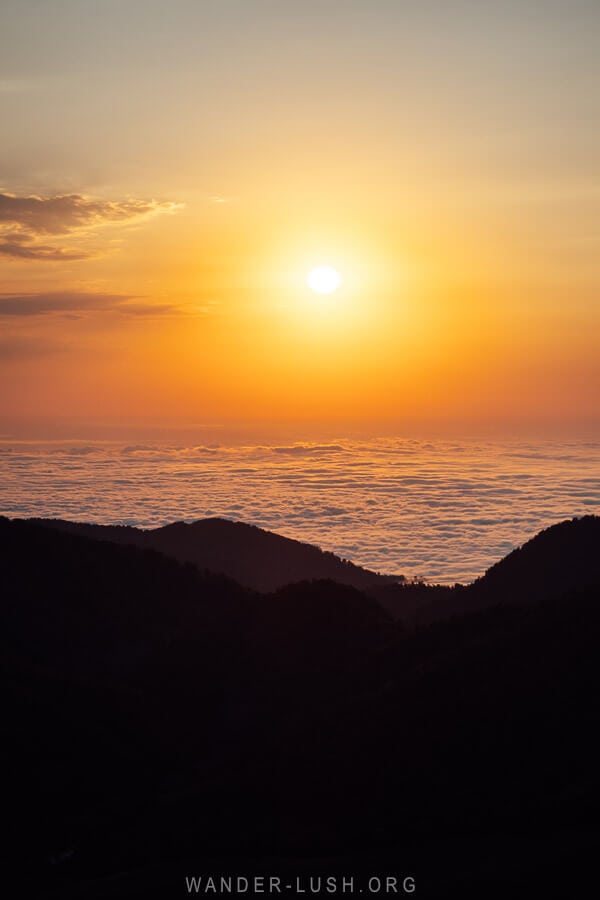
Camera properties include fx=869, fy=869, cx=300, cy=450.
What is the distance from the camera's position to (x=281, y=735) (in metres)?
48.7

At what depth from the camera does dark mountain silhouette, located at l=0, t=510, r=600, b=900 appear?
30.2 meters

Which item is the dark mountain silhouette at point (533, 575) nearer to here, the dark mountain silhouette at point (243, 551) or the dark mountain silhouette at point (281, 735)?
the dark mountain silhouette at point (281, 735)

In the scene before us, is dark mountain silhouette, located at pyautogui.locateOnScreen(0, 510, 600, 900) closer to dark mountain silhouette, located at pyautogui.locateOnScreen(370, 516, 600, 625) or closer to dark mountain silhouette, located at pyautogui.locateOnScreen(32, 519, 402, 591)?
dark mountain silhouette, located at pyautogui.locateOnScreen(370, 516, 600, 625)

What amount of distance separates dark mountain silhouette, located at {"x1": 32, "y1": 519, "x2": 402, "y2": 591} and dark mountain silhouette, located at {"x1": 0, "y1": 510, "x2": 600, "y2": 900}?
28.8 metres

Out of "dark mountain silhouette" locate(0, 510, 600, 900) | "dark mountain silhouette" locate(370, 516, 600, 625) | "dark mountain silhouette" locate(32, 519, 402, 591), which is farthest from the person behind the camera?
"dark mountain silhouette" locate(32, 519, 402, 591)

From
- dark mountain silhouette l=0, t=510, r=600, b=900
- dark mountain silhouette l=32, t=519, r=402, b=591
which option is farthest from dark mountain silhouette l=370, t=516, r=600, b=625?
dark mountain silhouette l=32, t=519, r=402, b=591

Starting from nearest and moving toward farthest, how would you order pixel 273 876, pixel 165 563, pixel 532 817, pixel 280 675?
pixel 273 876
pixel 532 817
pixel 280 675
pixel 165 563

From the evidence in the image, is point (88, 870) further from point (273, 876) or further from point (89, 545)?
point (89, 545)

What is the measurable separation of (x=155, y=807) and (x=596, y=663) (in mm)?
24008

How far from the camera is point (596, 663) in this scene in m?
46.6

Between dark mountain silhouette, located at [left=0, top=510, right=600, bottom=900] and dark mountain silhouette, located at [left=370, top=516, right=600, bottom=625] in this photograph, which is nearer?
dark mountain silhouette, located at [left=0, top=510, right=600, bottom=900]

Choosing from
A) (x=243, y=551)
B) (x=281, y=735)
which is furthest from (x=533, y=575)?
(x=281, y=735)

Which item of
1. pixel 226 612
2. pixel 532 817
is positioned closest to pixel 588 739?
pixel 532 817

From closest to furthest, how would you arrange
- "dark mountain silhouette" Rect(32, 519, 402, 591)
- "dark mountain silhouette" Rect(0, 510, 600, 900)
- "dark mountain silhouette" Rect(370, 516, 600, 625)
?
"dark mountain silhouette" Rect(0, 510, 600, 900) → "dark mountain silhouette" Rect(370, 516, 600, 625) → "dark mountain silhouette" Rect(32, 519, 402, 591)
